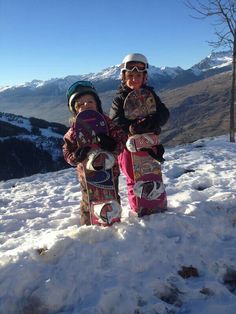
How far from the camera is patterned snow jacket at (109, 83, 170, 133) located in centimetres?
584

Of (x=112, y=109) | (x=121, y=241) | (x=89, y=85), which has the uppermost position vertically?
(x=89, y=85)

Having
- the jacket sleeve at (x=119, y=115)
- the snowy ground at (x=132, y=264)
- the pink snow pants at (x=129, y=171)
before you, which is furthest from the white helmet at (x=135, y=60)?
the snowy ground at (x=132, y=264)

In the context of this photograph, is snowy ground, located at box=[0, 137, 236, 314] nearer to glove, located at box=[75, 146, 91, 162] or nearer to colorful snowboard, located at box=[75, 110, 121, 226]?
colorful snowboard, located at box=[75, 110, 121, 226]

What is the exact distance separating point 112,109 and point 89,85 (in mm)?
491

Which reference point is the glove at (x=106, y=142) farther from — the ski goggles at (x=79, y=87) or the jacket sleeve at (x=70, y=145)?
the ski goggles at (x=79, y=87)

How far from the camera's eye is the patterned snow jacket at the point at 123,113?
584 cm

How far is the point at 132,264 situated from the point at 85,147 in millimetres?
1763

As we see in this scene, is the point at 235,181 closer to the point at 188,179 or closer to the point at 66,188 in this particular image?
the point at 188,179

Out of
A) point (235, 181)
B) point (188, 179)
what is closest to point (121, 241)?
point (235, 181)

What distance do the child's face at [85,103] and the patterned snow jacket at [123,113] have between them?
0.33 meters

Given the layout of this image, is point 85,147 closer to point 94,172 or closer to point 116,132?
point 94,172

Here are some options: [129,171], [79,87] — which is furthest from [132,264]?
[79,87]

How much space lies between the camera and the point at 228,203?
5.89 meters

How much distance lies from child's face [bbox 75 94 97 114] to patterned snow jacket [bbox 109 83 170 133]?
33cm
